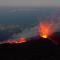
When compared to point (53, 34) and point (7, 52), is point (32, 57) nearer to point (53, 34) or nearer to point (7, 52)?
point (7, 52)

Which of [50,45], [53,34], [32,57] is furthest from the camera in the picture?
[53,34]

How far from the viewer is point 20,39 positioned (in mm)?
7867

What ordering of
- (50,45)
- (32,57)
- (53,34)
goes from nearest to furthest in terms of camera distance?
(32,57), (50,45), (53,34)

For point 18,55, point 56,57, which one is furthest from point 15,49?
point 56,57

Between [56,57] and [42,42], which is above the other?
[42,42]

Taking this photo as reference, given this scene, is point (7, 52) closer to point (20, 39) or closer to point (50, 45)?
point (20, 39)

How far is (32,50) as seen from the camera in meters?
7.45

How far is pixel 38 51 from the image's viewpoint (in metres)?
7.39

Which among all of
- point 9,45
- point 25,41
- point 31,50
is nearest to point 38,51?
point 31,50

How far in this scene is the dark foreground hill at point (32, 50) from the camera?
280 inches

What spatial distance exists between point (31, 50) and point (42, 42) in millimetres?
618

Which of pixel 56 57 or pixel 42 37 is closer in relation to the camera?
pixel 56 57

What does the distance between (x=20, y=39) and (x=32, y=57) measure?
1.19 metres

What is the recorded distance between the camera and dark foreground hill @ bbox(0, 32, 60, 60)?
23.4 ft
